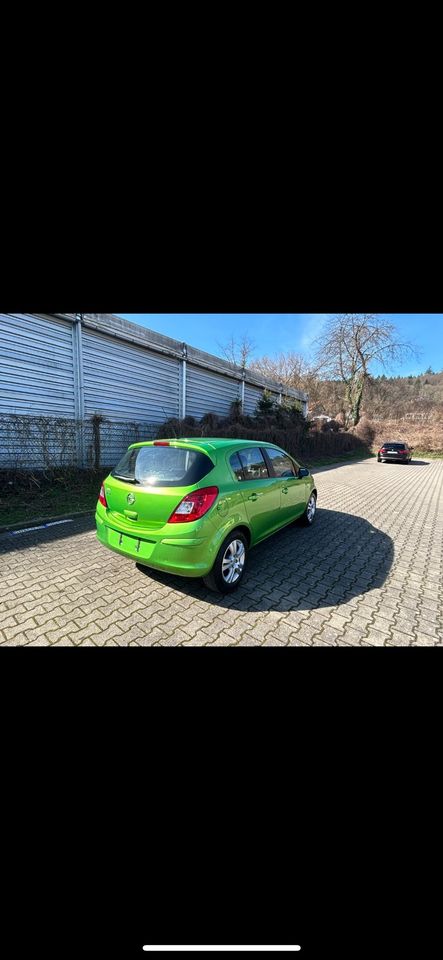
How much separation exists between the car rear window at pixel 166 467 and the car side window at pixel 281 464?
4.77 feet

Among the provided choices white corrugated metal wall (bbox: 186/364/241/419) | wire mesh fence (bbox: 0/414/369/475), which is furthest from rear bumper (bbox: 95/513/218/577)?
white corrugated metal wall (bbox: 186/364/241/419)

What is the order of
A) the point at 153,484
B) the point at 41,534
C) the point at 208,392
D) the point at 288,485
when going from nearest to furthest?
the point at 153,484, the point at 288,485, the point at 41,534, the point at 208,392

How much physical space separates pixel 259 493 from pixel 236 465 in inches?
19.0

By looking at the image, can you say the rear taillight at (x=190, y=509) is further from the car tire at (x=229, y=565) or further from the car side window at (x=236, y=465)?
the car side window at (x=236, y=465)

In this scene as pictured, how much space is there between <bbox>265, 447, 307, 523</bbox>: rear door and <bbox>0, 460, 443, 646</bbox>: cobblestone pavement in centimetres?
49

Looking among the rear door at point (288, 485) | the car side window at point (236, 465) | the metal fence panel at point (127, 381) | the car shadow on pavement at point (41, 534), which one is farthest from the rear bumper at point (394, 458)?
the car side window at point (236, 465)

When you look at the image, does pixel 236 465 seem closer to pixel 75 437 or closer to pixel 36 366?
pixel 75 437

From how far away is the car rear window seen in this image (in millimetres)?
2854

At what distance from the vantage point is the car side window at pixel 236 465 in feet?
10.8

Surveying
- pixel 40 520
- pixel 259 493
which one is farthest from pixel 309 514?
pixel 40 520

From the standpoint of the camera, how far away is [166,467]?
300 centimetres
